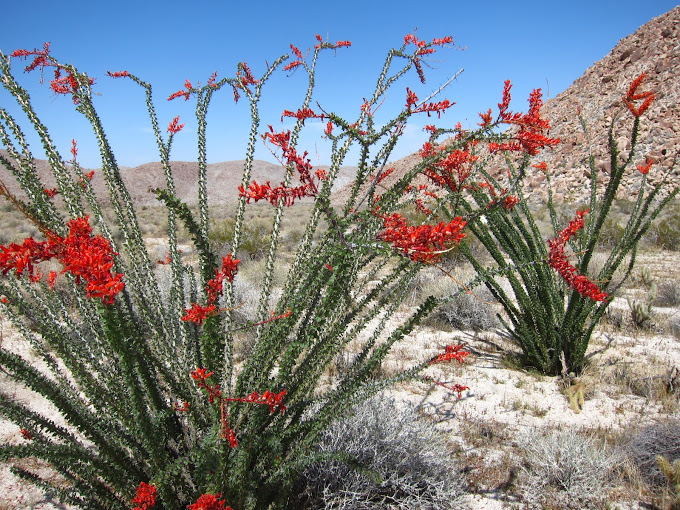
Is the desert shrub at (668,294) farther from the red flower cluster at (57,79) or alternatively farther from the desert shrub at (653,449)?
the red flower cluster at (57,79)

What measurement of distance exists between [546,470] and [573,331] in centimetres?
168

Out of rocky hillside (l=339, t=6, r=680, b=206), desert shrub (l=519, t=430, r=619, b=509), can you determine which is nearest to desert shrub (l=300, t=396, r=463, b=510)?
desert shrub (l=519, t=430, r=619, b=509)

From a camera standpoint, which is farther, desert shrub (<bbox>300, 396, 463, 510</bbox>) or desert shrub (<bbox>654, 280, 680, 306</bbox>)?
desert shrub (<bbox>654, 280, 680, 306</bbox>)

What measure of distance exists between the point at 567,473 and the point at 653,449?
0.67m

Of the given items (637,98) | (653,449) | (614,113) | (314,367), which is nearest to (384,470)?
(314,367)

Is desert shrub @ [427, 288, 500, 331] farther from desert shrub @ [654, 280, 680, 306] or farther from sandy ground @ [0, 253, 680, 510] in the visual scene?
desert shrub @ [654, 280, 680, 306]

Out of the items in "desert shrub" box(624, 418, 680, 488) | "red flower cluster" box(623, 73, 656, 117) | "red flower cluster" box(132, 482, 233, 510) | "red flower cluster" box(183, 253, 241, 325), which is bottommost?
"desert shrub" box(624, 418, 680, 488)

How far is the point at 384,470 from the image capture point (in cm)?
238

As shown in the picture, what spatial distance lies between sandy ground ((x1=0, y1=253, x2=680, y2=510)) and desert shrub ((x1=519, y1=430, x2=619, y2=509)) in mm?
213

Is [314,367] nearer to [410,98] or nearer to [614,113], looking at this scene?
[410,98]

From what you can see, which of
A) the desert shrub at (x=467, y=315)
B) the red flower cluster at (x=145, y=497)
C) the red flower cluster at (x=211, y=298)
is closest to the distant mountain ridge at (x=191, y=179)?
the desert shrub at (x=467, y=315)

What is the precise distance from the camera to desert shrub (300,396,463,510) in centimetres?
229

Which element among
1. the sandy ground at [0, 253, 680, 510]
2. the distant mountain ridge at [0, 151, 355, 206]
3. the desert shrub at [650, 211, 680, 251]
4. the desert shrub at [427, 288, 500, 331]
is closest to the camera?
the sandy ground at [0, 253, 680, 510]

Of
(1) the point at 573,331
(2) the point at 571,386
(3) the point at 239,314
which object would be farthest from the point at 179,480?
(3) the point at 239,314
